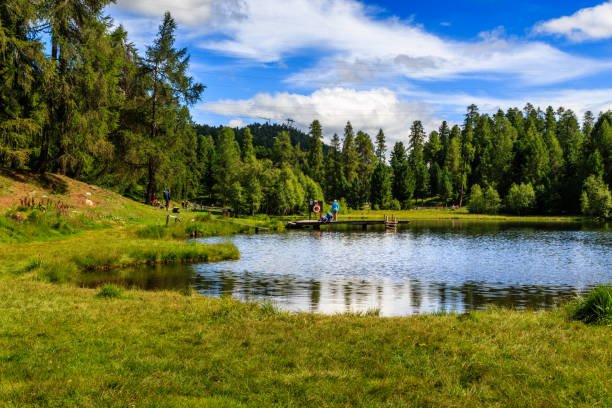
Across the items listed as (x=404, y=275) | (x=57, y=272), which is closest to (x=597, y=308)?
(x=404, y=275)

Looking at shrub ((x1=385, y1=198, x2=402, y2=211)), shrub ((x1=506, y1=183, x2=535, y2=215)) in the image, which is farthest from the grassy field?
shrub ((x1=385, y1=198, x2=402, y2=211))

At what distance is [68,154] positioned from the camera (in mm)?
29609

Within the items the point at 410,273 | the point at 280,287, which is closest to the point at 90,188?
the point at 280,287

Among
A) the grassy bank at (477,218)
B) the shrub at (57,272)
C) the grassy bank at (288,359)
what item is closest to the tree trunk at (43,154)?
the shrub at (57,272)

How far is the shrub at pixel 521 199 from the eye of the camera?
99938mm

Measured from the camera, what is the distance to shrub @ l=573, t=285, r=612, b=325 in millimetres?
9477

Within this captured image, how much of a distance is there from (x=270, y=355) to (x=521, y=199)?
4160 inches

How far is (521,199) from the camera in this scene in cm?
10000

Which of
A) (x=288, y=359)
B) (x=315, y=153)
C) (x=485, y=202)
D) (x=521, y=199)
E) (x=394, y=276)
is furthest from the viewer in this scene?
(x=315, y=153)

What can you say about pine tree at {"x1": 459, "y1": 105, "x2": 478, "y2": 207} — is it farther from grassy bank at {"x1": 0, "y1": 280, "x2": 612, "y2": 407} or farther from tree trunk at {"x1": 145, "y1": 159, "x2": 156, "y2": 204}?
grassy bank at {"x1": 0, "y1": 280, "x2": 612, "y2": 407}

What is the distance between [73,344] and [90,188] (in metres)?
28.4

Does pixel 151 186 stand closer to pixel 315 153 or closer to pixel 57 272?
pixel 57 272

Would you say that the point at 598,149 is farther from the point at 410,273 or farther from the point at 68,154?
the point at 68,154

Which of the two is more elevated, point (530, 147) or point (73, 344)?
point (530, 147)
